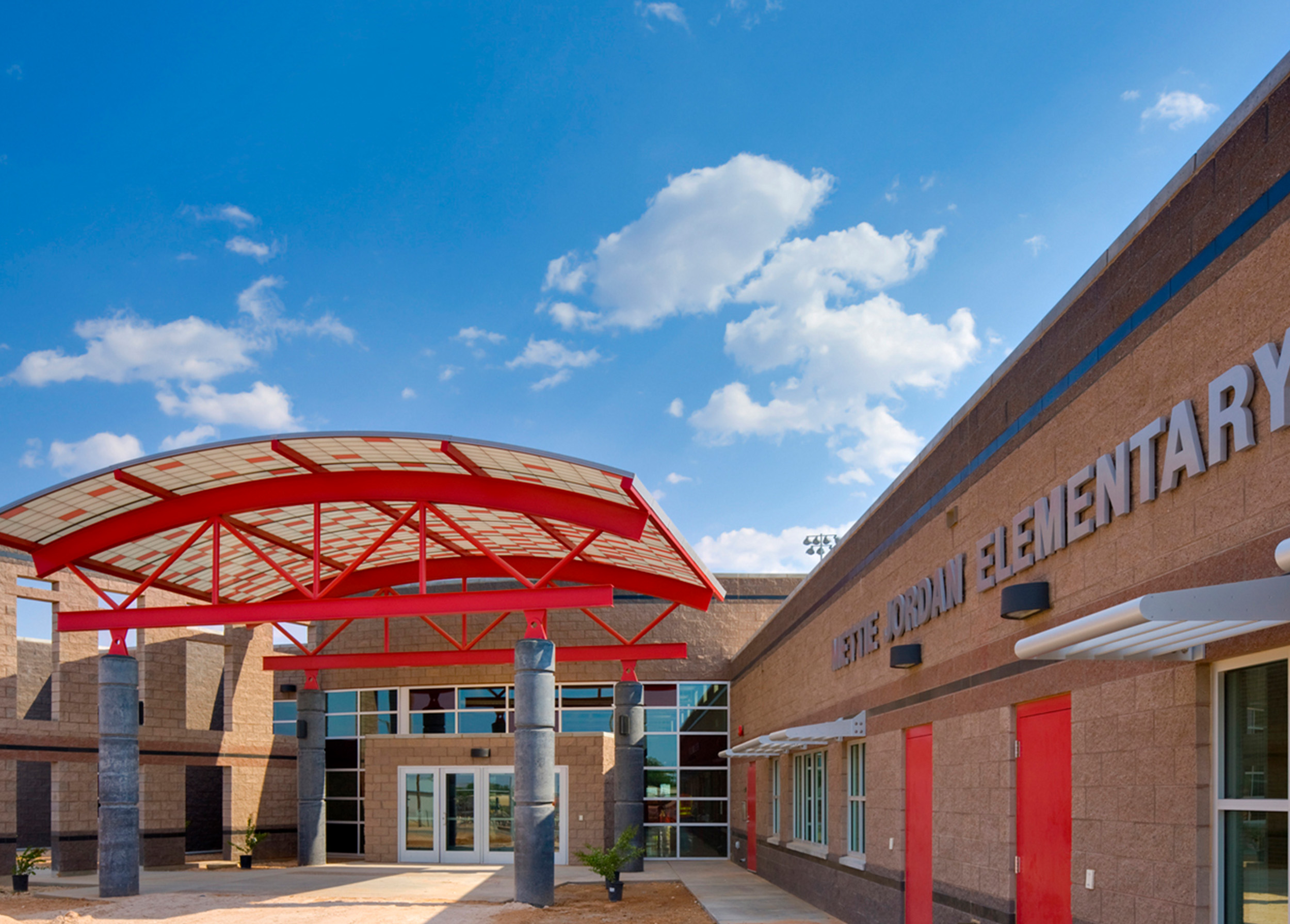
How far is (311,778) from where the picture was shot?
26.6m

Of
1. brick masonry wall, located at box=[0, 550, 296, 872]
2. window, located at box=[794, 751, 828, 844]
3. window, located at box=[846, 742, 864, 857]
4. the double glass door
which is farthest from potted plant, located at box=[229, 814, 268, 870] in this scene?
window, located at box=[846, 742, 864, 857]

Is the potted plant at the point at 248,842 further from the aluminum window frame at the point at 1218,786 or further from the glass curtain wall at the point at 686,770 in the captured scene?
the aluminum window frame at the point at 1218,786

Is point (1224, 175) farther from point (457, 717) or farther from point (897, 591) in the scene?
point (457, 717)

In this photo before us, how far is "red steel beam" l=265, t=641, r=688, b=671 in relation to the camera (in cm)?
2373

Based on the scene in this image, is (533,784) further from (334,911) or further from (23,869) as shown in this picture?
(23,869)

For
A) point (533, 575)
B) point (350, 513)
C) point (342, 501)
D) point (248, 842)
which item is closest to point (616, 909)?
point (342, 501)

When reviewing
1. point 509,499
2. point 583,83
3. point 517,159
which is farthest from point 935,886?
point 517,159

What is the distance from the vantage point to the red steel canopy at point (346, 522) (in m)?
16.8

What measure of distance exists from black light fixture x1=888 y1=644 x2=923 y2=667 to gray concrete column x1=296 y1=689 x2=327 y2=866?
19053mm

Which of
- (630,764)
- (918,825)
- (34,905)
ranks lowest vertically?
(34,905)

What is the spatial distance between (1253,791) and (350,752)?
28.3 metres

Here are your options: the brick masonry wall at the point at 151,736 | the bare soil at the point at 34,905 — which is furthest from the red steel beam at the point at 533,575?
the bare soil at the point at 34,905

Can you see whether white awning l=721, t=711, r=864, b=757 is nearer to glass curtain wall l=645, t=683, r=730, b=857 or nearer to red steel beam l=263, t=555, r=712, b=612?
red steel beam l=263, t=555, r=712, b=612

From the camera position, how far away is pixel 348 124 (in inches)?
930
